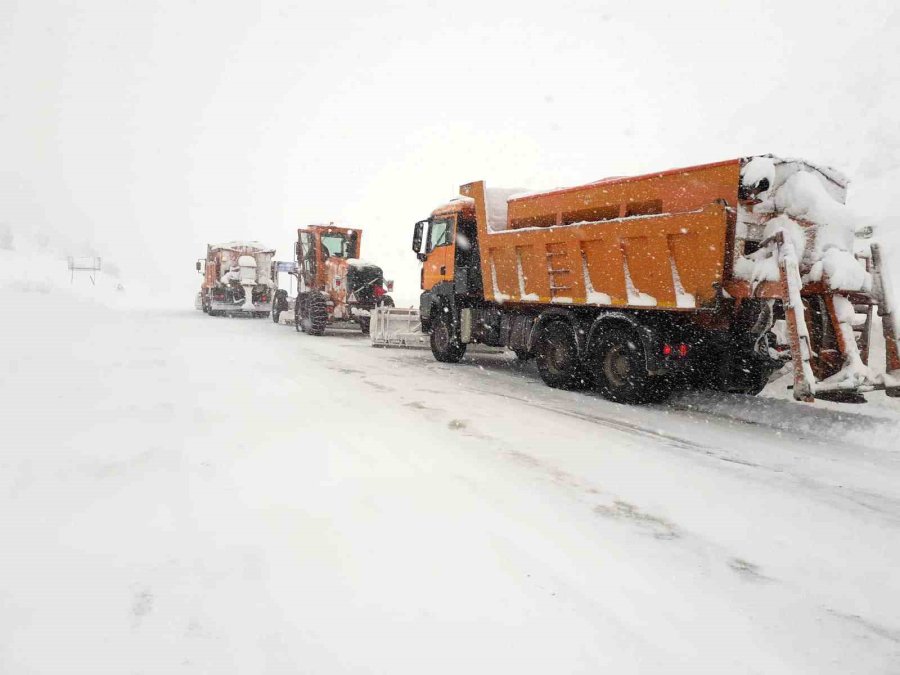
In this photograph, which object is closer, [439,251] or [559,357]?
[559,357]

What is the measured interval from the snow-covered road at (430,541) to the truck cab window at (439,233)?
5877mm

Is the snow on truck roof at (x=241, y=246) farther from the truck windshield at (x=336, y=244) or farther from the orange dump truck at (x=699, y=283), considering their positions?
the orange dump truck at (x=699, y=283)

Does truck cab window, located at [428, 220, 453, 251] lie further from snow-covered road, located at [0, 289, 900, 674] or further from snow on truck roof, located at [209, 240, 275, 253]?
snow on truck roof, located at [209, 240, 275, 253]

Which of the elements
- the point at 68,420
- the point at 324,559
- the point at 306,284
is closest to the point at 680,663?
the point at 324,559

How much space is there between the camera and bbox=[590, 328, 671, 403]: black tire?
24.2 ft

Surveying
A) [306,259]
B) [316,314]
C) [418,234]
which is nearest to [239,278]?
[306,259]

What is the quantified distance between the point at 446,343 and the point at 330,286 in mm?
7518

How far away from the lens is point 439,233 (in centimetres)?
1182

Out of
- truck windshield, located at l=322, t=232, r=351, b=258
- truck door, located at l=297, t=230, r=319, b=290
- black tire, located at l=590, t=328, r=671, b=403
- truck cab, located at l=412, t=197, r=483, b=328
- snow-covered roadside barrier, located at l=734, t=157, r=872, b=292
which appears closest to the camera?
snow-covered roadside barrier, located at l=734, t=157, r=872, b=292

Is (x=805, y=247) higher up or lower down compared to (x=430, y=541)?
higher up

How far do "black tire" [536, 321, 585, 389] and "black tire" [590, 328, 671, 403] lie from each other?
1.37 feet

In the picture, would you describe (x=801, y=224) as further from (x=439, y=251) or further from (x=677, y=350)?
(x=439, y=251)

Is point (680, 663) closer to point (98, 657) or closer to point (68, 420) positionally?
point (98, 657)

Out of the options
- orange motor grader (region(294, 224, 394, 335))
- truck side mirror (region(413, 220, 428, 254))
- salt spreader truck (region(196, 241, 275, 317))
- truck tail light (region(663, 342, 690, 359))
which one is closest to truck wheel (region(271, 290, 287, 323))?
salt spreader truck (region(196, 241, 275, 317))
